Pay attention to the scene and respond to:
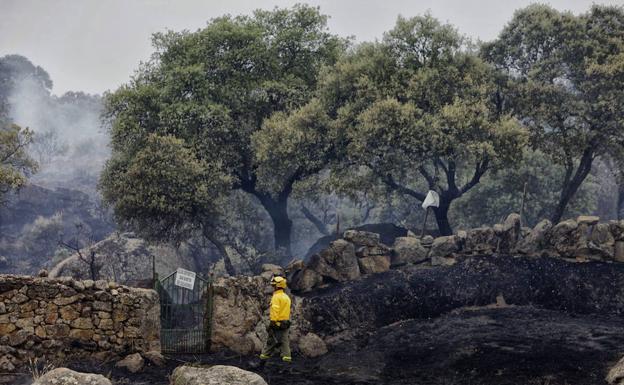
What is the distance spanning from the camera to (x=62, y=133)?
12306cm

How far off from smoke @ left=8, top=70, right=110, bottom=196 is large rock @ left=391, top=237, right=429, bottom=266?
65.1 meters

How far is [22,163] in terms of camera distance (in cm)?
3572

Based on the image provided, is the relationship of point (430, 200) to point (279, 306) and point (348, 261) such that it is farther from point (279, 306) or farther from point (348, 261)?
point (279, 306)

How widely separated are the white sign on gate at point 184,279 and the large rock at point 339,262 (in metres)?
6.72

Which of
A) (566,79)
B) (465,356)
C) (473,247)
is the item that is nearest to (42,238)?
(473,247)

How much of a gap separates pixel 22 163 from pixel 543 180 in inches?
1286

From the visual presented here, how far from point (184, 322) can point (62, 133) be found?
11578 centimetres

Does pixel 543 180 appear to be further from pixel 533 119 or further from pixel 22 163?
pixel 22 163

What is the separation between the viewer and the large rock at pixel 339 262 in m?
23.0

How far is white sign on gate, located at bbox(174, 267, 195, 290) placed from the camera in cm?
1698

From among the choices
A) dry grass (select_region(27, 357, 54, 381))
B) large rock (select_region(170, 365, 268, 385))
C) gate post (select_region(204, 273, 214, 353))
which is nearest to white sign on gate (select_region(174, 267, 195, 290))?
gate post (select_region(204, 273, 214, 353))

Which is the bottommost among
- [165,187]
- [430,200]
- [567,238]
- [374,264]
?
[374,264]

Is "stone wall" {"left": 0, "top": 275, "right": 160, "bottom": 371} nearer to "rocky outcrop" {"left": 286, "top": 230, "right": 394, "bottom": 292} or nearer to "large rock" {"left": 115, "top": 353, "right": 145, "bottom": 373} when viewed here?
"large rock" {"left": 115, "top": 353, "right": 145, "bottom": 373}

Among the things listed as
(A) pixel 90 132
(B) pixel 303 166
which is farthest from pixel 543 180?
(A) pixel 90 132
